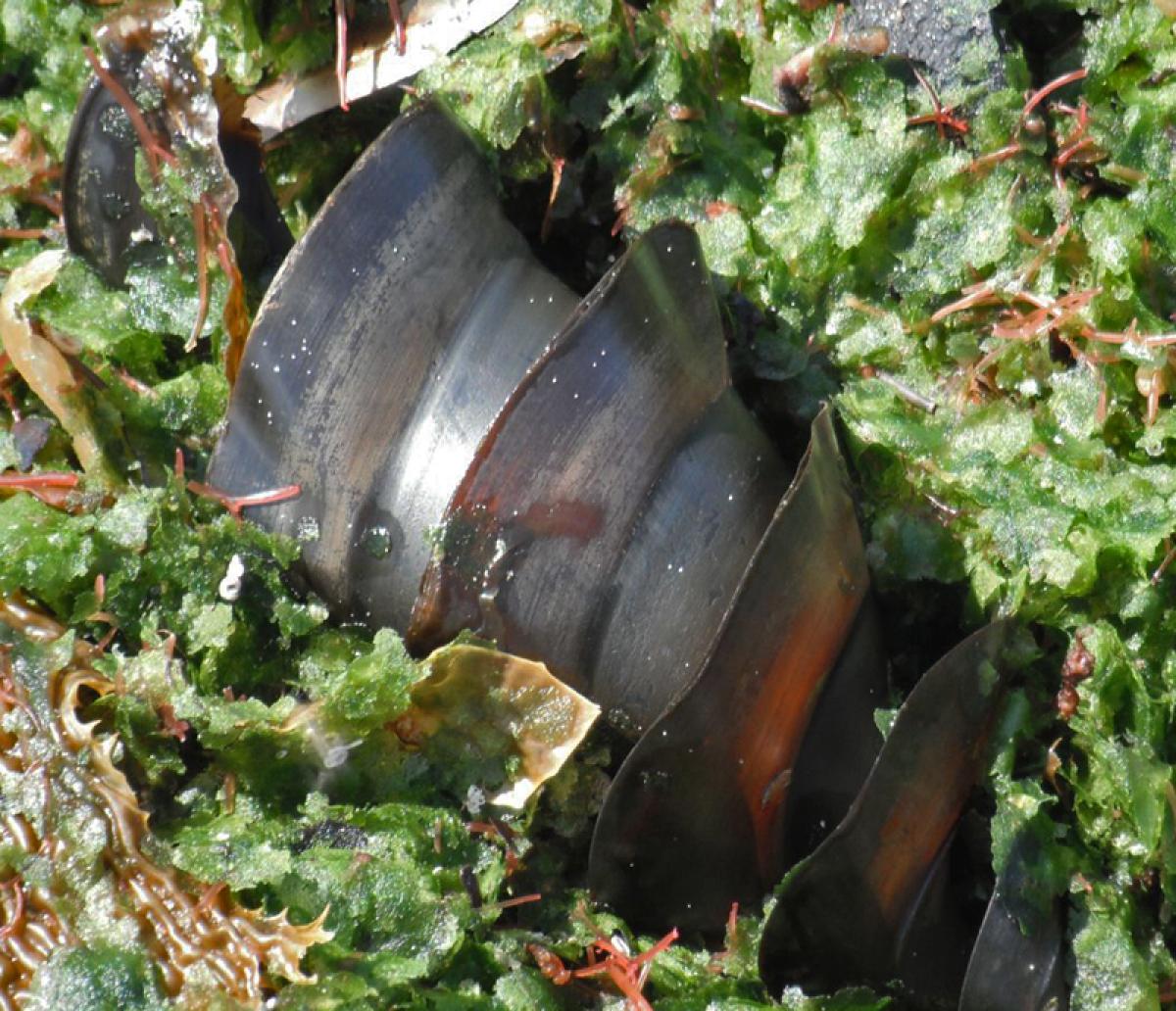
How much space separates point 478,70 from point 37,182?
590 millimetres

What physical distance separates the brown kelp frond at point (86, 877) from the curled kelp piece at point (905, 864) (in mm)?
440

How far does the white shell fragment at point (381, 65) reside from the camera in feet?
4.90

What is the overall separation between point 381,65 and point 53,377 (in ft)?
1.76

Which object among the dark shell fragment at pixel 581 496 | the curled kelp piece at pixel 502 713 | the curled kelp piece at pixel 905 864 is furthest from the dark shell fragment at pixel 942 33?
the curled kelp piece at pixel 502 713

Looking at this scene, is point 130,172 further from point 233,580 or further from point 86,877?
point 86,877

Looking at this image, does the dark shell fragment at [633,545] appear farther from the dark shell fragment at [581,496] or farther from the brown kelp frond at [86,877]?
the brown kelp frond at [86,877]

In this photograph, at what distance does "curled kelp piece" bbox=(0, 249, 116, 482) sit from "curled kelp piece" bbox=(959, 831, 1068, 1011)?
100 centimetres

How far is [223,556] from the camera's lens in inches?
50.2

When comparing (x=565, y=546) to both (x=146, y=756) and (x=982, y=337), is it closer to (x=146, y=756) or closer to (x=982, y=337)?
(x=146, y=756)

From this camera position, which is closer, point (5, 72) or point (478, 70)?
point (478, 70)

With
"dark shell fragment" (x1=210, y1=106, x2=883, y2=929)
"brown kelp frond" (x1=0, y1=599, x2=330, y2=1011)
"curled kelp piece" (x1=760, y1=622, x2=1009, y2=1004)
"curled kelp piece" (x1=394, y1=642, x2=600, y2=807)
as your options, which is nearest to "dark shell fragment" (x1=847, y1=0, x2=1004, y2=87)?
"dark shell fragment" (x1=210, y1=106, x2=883, y2=929)

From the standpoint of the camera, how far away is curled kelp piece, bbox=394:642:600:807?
3.91 ft

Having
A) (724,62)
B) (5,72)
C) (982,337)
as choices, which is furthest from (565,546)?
(5,72)

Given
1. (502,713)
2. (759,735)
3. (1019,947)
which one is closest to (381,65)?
(502,713)
